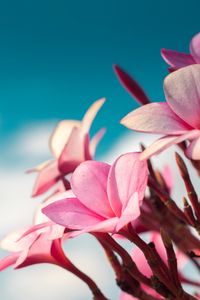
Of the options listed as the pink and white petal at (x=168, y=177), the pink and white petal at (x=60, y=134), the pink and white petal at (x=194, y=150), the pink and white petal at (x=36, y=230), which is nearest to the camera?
the pink and white petal at (x=194, y=150)

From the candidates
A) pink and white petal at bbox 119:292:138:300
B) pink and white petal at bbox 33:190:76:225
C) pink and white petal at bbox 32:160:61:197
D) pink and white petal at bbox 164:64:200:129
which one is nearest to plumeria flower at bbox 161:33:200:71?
pink and white petal at bbox 164:64:200:129

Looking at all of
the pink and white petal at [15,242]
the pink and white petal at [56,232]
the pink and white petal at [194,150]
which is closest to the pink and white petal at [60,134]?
the pink and white petal at [15,242]

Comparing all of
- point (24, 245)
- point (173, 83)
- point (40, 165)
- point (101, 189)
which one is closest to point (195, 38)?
point (173, 83)

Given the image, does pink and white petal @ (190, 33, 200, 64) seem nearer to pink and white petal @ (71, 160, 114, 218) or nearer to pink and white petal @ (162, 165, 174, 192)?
pink and white petal @ (71, 160, 114, 218)

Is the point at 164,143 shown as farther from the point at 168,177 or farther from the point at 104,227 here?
the point at 168,177

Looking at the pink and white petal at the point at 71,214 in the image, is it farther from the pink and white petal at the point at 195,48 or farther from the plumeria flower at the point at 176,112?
→ the pink and white petal at the point at 195,48
